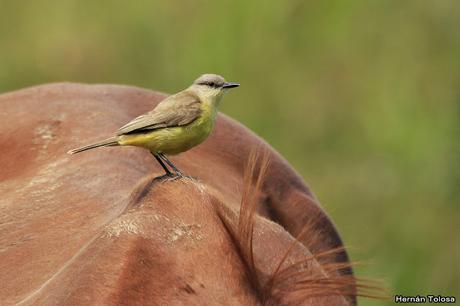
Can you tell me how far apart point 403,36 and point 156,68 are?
7.19ft

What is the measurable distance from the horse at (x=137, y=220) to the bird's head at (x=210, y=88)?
26 cm

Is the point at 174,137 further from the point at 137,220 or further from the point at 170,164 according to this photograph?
the point at 137,220

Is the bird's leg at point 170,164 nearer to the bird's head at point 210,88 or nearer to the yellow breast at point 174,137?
the yellow breast at point 174,137

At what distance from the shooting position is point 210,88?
470 centimetres

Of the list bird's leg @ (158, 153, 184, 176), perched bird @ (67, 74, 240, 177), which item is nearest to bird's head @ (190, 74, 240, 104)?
perched bird @ (67, 74, 240, 177)

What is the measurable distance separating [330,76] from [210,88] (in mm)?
6618

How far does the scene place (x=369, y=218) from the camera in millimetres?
10109

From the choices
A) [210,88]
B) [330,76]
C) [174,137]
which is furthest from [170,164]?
[330,76]

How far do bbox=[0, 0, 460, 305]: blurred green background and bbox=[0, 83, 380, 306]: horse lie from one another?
3.62m

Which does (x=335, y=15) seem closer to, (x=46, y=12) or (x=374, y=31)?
(x=374, y=31)

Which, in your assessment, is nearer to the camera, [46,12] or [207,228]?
[207,228]

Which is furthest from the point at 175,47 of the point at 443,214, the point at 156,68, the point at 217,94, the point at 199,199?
the point at 199,199

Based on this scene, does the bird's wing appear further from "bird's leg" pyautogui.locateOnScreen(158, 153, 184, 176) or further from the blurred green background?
the blurred green background

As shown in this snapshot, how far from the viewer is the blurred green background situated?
10.2 meters
